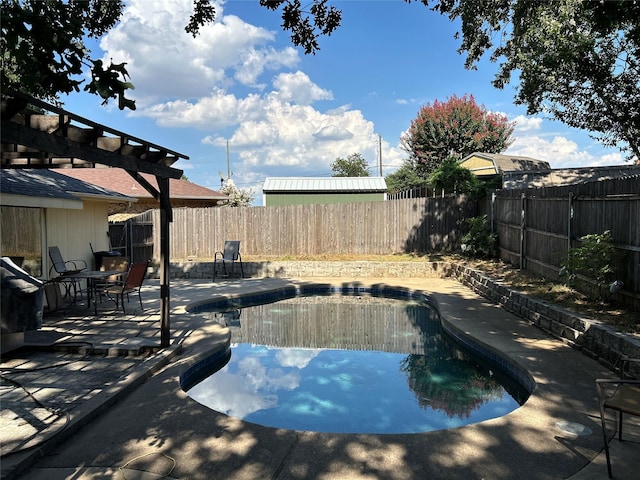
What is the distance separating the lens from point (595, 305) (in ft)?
18.3

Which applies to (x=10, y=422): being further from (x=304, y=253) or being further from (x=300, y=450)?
(x=304, y=253)

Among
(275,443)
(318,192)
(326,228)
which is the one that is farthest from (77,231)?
(318,192)

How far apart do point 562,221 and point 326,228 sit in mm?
7608

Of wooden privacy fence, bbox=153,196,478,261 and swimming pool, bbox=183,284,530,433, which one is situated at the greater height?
wooden privacy fence, bbox=153,196,478,261

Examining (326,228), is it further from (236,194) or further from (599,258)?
(236,194)

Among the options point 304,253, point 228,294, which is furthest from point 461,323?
point 304,253

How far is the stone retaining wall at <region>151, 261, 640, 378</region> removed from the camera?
14.3ft

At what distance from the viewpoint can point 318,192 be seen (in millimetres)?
22016

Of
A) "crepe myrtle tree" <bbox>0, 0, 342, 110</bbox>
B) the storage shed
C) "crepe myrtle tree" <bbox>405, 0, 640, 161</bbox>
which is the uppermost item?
"crepe myrtle tree" <bbox>405, 0, 640, 161</bbox>

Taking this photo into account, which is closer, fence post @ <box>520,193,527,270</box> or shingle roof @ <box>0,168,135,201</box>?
shingle roof @ <box>0,168,135,201</box>

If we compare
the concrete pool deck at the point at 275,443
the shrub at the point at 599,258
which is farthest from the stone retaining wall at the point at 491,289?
the shrub at the point at 599,258

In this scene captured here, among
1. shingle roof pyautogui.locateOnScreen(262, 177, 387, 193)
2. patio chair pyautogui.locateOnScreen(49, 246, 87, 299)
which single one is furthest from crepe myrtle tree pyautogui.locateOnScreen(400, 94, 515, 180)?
patio chair pyautogui.locateOnScreen(49, 246, 87, 299)

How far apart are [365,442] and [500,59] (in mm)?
11543

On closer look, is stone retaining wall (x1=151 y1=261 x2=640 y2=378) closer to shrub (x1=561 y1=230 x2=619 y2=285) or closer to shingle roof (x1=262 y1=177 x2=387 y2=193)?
shrub (x1=561 y1=230 x2=619 y2=285)
